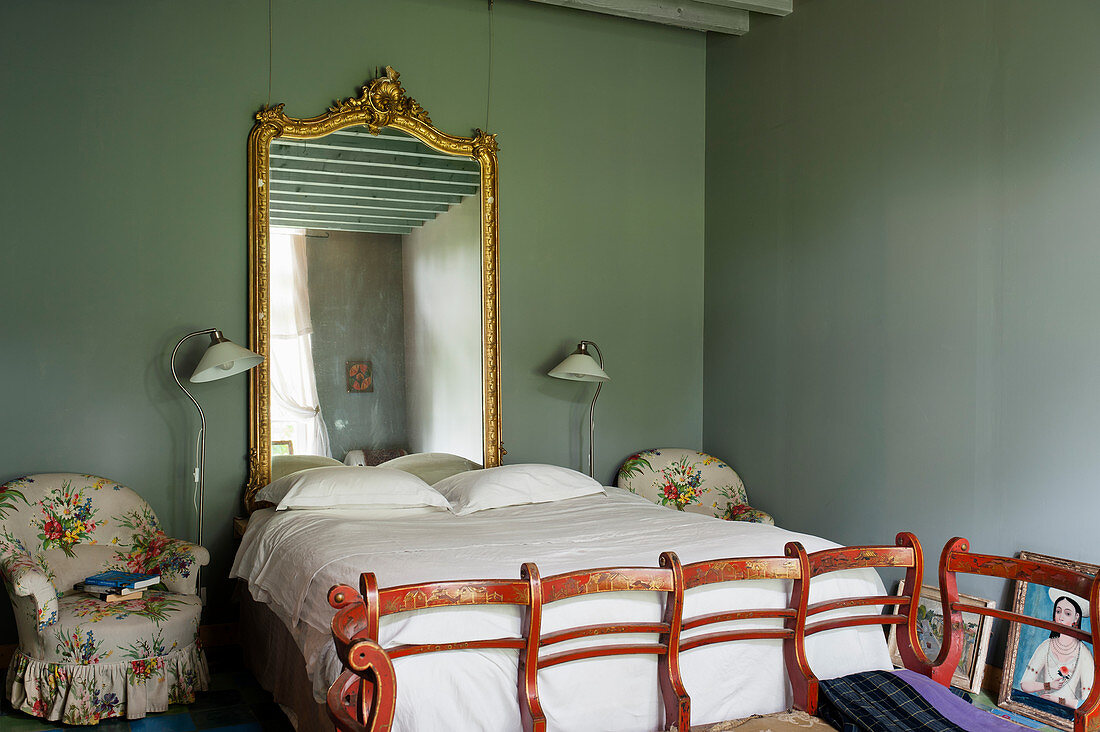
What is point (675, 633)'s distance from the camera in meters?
2.15

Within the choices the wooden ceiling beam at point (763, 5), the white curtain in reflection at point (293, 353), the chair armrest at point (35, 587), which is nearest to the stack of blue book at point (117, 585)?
the chair armrest at point (35, 587)

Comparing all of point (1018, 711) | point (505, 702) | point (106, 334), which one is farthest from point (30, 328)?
point (1018, 711)

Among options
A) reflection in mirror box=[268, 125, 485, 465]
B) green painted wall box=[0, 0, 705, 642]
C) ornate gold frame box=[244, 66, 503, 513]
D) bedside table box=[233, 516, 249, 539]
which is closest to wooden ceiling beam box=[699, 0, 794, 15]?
green painted wall box=[0, 0, 705, 642]

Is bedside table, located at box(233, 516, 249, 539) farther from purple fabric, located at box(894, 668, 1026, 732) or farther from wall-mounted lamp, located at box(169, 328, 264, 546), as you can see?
purple fabric, located at box(894, 668, 1026, 732)

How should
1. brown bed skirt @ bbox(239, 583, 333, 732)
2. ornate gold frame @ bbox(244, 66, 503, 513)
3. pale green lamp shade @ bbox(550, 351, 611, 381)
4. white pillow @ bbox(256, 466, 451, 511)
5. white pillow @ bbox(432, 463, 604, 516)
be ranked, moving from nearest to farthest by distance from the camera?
brown bed skirt @ bbox(239, 583, 333, 732)
white pillow @ bbox(256, 466, 451, 511)
white pillow @ bbox(432, 463, 604, 516)
ornate gold frame @ bbox(244, 66, 503, 513)
pale green lamp shade @ bbox(550, 351, 611, 381)

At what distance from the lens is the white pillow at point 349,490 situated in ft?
11.5

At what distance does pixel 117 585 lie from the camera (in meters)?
3.25

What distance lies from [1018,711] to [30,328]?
416 cm

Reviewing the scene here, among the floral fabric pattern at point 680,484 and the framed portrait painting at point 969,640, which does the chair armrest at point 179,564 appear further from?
the framed portrait painting at point 969,640

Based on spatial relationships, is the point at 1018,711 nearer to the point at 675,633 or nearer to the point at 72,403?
the point at 675,633

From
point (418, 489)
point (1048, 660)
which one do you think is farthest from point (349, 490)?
point (1048, 660)

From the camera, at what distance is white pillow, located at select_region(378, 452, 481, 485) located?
421 cm

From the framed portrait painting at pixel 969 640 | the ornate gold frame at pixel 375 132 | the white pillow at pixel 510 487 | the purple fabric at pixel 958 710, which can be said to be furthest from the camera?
the ornate gold frame at pixel 375 132

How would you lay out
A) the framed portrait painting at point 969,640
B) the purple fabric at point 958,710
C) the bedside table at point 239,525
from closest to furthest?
the purple fabric at point 958,710
the framed portrait painting at point 969,640
the bedside table at point 239,525
